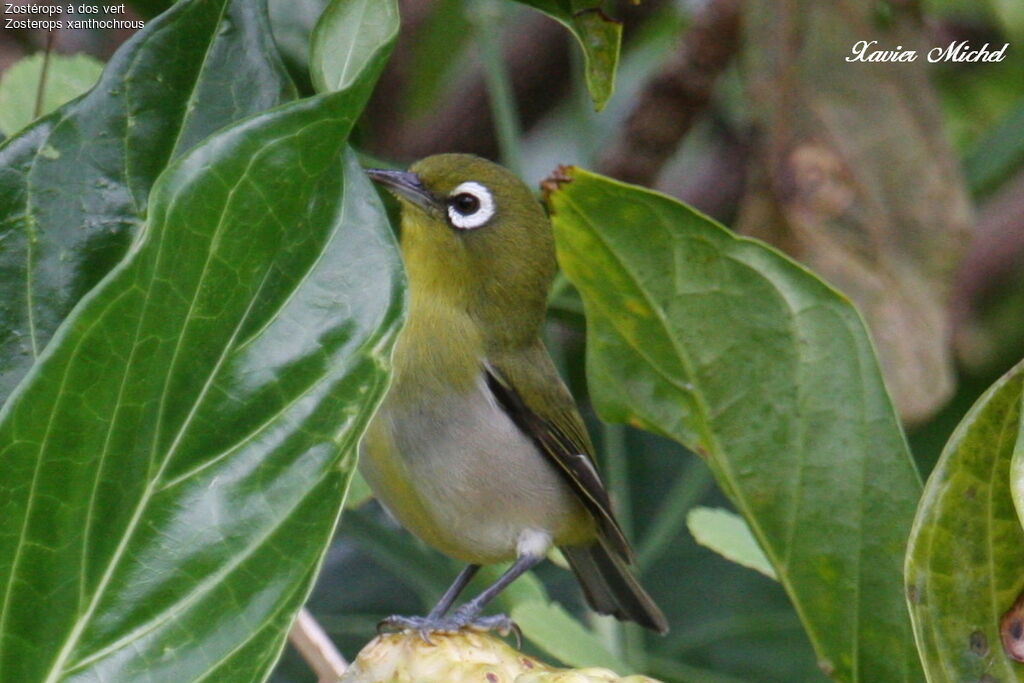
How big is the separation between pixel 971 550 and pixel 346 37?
908 mm

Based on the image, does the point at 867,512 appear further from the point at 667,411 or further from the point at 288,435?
the point at 288,435

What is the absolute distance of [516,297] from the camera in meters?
3.11

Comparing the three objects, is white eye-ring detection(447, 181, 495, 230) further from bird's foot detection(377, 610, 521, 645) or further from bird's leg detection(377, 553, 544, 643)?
bird's foot detection(377, 610, 521, 645)

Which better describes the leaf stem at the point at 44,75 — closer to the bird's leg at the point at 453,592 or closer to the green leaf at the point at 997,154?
the bird's leg at the point at 453,592

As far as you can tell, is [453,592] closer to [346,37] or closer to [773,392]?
[773,392]

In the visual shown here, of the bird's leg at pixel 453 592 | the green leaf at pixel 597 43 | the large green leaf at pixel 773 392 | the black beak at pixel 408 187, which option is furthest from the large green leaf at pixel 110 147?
the black beak at pixel 408 187

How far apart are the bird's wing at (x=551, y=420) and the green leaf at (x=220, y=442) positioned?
166cm

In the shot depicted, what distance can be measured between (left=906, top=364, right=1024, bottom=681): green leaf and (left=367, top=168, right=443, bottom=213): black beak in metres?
1.64

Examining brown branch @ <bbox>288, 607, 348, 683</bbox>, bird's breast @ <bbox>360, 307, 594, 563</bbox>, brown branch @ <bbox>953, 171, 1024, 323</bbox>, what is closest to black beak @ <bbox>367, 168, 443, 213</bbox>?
bird's breast @ <bbox>360, 307, 594, 563</bbox>

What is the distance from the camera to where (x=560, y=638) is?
2375mm

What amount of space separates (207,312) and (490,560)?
71.2 inches

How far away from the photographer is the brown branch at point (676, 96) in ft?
11.5

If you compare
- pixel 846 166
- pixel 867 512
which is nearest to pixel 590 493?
pixel 846 166

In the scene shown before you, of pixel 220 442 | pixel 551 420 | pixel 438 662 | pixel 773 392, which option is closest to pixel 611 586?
pixel 551 420
